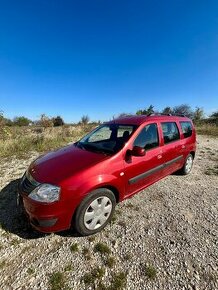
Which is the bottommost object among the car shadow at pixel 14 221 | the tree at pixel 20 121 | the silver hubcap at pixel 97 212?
the car shadow at pixel 14 221

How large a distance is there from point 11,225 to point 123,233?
6.09 ft

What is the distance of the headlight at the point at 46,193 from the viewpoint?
8.86 feet

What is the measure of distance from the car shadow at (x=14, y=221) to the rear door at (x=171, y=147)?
2453 mm

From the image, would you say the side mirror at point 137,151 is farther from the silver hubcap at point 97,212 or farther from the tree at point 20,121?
the tree at point 20,121

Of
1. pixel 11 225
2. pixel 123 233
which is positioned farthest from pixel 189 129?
pixel 11 225

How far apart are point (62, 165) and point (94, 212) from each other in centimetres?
89

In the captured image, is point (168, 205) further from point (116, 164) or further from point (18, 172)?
point (18, 172)

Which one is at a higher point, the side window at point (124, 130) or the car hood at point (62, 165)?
the side window at point (124, 130)

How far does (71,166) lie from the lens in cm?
308

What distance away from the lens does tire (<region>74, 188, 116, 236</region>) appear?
9.42 ft

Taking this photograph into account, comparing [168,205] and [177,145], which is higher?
[177,145]

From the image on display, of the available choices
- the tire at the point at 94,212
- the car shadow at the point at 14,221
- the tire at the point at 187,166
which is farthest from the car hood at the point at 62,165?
the tire at the point at 187,166

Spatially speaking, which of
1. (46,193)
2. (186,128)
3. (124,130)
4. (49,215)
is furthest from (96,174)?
(186,128)

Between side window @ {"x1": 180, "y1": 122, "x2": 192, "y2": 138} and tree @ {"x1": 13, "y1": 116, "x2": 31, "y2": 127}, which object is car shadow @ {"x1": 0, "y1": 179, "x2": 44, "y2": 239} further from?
tree @ {"x1": 13, "y1": 116, "x2": 31, "y2": 127}
